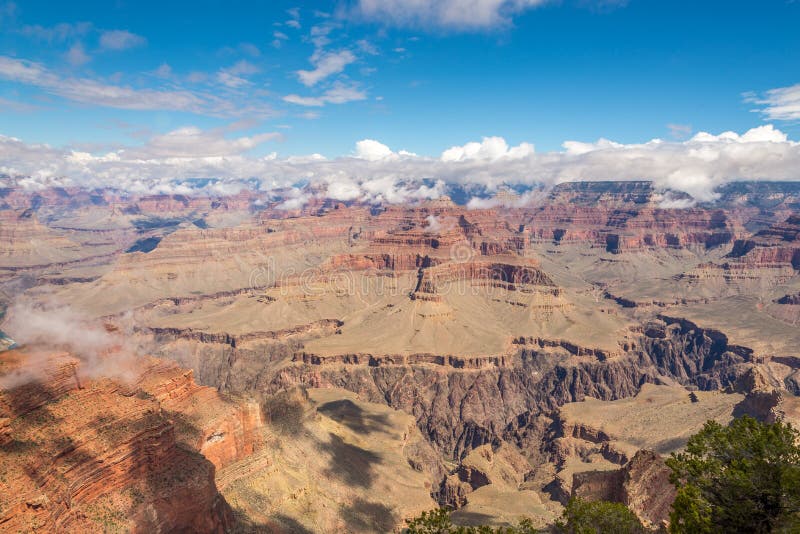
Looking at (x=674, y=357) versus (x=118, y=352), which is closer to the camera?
(x=118, y=352)

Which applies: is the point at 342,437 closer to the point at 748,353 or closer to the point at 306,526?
the point at 306,526

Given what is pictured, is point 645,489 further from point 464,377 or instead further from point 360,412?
point 464,377

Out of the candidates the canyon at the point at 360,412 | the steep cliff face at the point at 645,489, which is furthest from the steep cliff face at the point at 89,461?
the steep cliff face at the point at 645,489

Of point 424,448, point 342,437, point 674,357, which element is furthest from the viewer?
point 674,357

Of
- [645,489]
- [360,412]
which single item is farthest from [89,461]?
[360,412]

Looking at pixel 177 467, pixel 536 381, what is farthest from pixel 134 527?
pixel 536 381

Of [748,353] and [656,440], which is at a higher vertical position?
[656,440]

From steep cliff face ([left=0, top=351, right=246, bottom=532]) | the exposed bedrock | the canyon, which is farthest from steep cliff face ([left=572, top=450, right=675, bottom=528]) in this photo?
the exposed bedrock

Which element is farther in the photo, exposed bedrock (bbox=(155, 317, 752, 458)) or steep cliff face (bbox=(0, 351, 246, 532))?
exposed bedrock (bbox=(155, 317, 752, 458))

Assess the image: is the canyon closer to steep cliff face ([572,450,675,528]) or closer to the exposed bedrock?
steep cliff face ([572,450,675,528])
